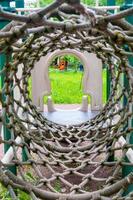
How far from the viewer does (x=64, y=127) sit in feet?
7.06

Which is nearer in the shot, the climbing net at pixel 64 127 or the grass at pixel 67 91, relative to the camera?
the climbing net at pixel 64 127

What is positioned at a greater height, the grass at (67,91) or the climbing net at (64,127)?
the climbing net at (64,127)

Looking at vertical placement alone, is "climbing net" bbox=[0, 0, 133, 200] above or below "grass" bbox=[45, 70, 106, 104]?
above

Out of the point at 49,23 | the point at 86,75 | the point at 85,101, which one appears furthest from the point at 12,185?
the point at 85,101

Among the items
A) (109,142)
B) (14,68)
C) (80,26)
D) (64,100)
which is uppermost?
(80,26)

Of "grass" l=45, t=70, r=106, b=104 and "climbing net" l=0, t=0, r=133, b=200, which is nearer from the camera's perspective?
"climbing net" l=0, t=0, r=133, b=200

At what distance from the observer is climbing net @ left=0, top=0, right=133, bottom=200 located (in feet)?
2.77

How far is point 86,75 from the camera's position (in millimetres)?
2678

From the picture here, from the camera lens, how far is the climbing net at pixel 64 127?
0.85 m

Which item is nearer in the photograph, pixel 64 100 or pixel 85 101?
pixel 85 101

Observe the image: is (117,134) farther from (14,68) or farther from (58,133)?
(58,133)

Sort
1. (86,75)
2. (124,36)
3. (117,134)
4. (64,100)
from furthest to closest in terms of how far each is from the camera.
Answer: (64,100), (86,75), (117,134), (124,36)

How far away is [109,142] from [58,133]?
0.46 m

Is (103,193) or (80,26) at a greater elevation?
(80,26)
